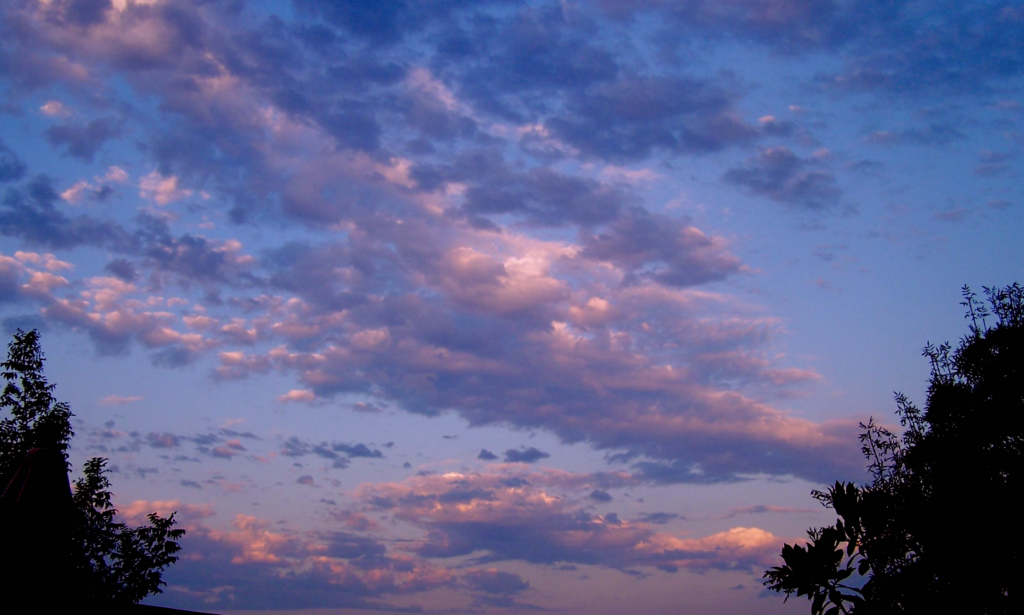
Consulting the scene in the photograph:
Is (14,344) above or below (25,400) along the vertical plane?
above

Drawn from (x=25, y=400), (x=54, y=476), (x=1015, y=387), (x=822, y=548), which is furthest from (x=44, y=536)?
(x=1015, y=387)

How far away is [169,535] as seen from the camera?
3064 centimetres

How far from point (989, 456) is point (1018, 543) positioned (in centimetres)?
331

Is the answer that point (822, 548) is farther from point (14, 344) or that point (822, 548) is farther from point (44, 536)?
point (14, 344)

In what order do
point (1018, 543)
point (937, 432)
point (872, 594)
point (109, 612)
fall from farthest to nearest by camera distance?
point (937, 432) → point (872, 594) → point (1018, 543) → point (109, 612)

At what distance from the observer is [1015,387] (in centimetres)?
2886

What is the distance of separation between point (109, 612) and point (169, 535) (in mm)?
18670

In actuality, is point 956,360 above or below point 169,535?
above

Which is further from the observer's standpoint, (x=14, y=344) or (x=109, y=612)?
(x=14, y=344)

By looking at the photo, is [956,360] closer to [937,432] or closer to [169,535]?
[937,432]

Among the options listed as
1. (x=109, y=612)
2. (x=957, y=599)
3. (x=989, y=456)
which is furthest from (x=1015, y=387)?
(x=109, y=612)

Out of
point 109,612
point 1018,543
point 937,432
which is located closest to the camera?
point 109,612

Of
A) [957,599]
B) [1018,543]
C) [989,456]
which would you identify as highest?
[989,456]

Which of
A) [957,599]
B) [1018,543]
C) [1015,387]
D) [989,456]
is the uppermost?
Answer: [1015,387]
